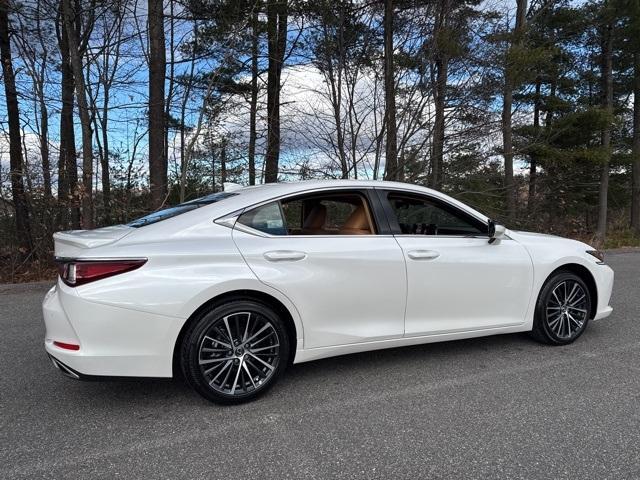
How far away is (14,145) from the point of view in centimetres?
1034

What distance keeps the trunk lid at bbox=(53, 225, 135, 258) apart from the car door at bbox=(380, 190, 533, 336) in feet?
6.66

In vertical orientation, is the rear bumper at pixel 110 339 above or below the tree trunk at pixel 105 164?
below

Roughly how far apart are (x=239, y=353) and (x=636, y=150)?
73.2 feet

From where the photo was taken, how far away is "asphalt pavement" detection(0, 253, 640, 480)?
251 cm

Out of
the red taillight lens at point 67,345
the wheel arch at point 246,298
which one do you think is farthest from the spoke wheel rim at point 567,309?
the red taillight lens at point 67,345

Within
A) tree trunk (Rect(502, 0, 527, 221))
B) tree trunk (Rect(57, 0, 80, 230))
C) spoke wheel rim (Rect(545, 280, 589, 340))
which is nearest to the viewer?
spoke wheel rim (Rect(545, 280, 589, 340))

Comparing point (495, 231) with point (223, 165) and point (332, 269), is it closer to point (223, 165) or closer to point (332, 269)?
point (332, 269)

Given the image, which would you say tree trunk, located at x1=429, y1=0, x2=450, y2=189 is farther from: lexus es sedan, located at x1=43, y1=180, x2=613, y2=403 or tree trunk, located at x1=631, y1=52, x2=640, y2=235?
tree trunk, located at x1=631, y1=52, x2=640, y2=235

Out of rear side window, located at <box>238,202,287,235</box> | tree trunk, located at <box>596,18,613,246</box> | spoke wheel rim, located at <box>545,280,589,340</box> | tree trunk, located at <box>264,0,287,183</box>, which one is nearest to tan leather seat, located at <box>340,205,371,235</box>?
rear side window, located at <box>238,202,287,235</box>

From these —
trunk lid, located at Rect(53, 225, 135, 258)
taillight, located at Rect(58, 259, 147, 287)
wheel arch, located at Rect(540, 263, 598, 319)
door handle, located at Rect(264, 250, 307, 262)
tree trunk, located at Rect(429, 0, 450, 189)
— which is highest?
tree trunk, located at Rect(429, 0, 450, 189)

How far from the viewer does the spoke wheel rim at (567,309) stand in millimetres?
4387

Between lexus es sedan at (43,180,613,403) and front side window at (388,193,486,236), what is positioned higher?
front side window at (388,193,486,236)

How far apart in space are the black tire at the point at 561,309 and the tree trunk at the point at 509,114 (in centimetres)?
809

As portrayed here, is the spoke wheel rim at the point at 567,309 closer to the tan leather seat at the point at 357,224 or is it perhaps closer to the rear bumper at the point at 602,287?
the rear bumper at the point at 602,287
